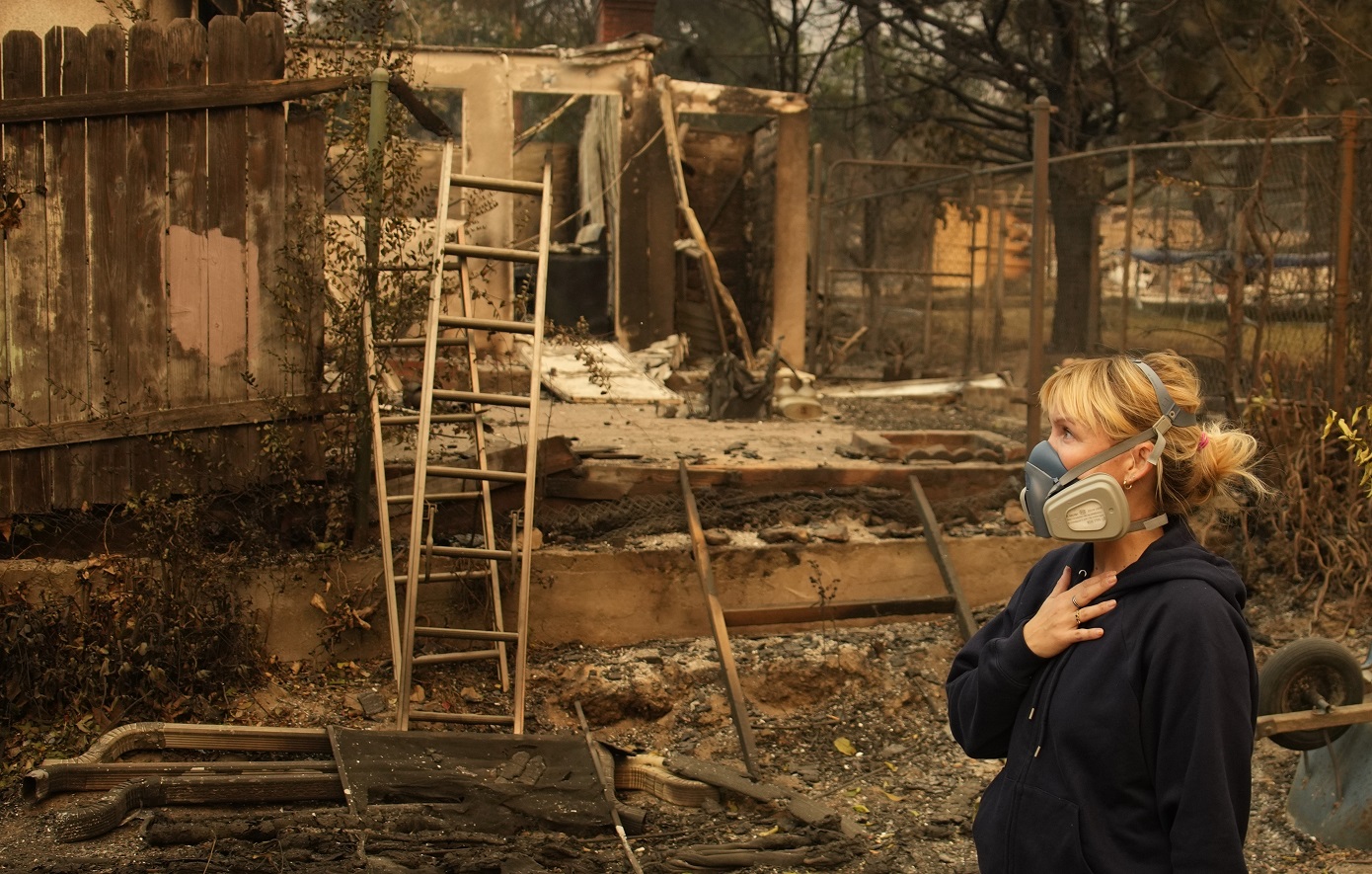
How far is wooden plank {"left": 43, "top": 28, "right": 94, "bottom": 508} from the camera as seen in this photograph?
18.4ft

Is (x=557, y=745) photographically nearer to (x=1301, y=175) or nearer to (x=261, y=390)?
(x=261, y=390)

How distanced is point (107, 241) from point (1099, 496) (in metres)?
5.01

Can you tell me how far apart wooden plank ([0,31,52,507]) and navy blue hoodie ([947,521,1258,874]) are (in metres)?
4.91

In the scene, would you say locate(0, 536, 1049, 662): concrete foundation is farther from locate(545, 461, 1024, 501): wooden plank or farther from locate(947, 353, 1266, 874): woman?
locate(947, 353, 1266, 874): woman

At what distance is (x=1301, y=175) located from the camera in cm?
852

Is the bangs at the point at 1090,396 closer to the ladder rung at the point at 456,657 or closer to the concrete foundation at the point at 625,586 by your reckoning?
the ladder rung at the point at 456,657

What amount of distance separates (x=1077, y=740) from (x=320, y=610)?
4.57 metres

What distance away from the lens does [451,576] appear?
601cm

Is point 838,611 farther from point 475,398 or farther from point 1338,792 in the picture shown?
point 1338,792

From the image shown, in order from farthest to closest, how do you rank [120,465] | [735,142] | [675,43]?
[675,43], [735,142], [120,465]

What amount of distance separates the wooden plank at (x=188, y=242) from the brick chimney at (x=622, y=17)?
1255 centimetres

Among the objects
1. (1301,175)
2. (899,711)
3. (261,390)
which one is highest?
(1301,175)

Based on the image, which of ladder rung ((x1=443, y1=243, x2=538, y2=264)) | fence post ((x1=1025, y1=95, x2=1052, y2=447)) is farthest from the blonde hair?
fence post ((x1=1025, y1=95, x2=1052, y2=447))

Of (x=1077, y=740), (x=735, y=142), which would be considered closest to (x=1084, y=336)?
(x=735, y=142)
